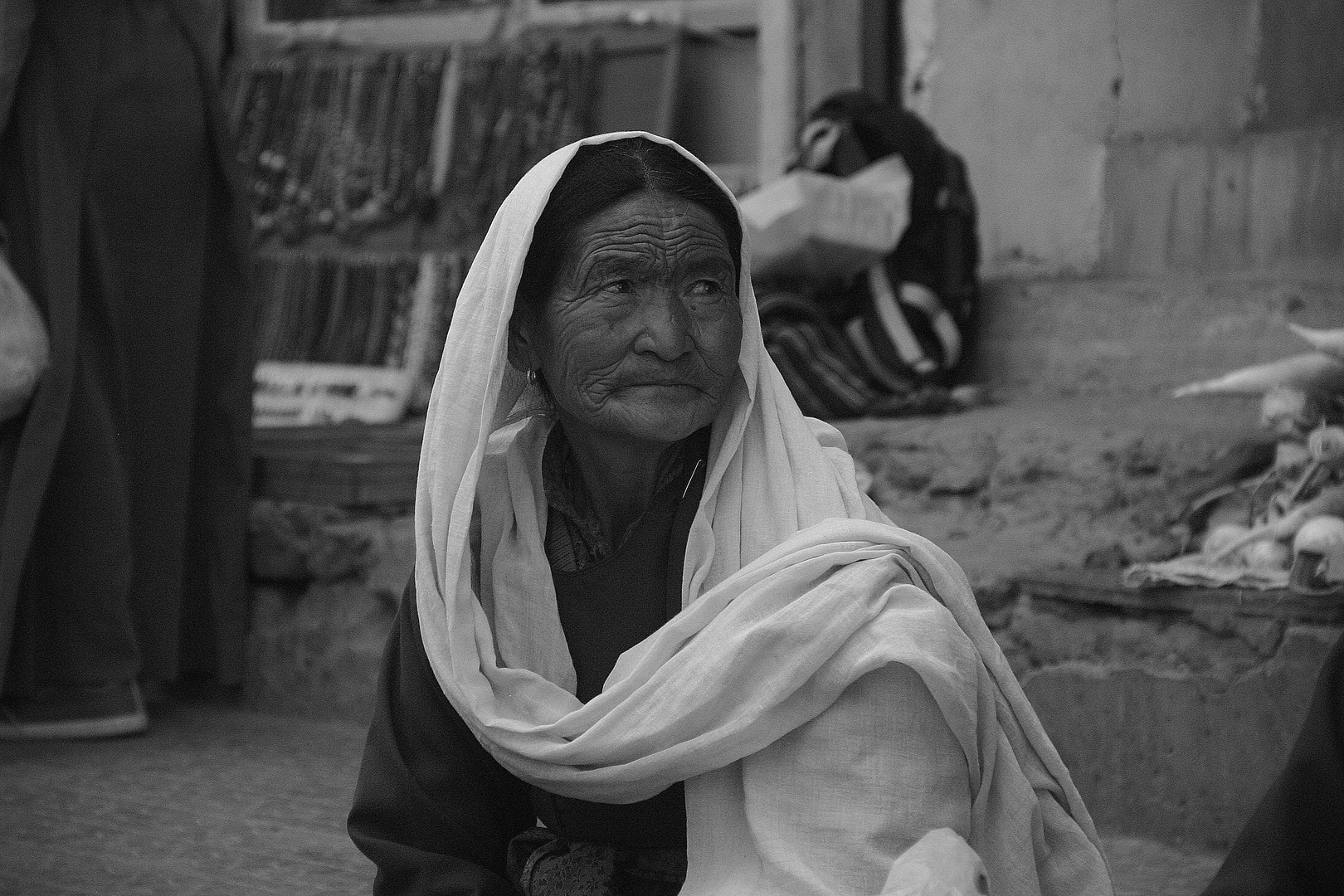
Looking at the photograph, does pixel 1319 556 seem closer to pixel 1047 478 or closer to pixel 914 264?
pixel 1047 478

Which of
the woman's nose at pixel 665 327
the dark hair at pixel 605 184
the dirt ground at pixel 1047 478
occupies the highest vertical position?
the dark hair at pixel 605 184

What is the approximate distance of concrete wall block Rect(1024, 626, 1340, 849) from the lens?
313cm

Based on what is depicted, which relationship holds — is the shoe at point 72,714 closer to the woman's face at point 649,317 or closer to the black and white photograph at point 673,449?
the black and white photograph at point 673,449

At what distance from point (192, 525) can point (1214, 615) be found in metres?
2.72

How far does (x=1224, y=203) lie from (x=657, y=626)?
133 inches

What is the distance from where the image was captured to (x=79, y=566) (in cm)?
411

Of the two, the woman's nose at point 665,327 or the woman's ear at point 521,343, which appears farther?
the woman's ear at point 521,343

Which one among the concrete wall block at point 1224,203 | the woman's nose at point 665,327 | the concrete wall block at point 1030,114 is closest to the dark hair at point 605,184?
the woman's nose at point 665,327

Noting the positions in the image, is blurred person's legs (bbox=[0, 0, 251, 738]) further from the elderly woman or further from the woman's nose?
the woman's nose

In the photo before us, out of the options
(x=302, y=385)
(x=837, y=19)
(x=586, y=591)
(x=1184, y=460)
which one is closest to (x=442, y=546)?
(x=586, y=591)

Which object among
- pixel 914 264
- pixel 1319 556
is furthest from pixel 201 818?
pixel 914 264

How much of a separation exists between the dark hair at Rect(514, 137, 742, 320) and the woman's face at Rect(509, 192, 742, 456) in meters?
0.01

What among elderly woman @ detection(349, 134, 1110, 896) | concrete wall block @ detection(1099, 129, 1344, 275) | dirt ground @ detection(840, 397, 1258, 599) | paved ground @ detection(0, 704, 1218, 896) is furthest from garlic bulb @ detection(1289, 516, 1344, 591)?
concrete wall block @ detection(1099, 129, 1344, 275)

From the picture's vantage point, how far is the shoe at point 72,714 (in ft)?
13.6
